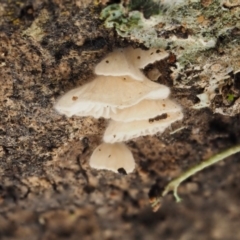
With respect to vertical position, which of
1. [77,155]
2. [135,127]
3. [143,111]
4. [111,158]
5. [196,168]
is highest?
[143,111]

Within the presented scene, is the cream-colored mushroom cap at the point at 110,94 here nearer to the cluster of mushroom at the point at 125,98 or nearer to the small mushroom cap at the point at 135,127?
Answer: the cluster of mushroom at the point at 125,98

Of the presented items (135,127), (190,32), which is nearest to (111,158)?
(135,127)

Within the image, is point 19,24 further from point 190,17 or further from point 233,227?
point 233,227

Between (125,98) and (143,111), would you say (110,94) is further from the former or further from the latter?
(143,111)

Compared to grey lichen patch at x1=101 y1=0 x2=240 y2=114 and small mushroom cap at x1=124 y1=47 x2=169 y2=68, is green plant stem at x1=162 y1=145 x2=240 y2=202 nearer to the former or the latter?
grey lichen patch at x1=101 y1=0 x2=240 y2=114

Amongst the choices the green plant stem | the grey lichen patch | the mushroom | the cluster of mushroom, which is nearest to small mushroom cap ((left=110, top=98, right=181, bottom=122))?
the cluster of mushroom

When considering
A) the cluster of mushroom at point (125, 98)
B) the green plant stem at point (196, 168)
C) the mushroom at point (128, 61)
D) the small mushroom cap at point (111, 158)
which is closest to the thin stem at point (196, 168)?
the green plant stem at point (196, 168)

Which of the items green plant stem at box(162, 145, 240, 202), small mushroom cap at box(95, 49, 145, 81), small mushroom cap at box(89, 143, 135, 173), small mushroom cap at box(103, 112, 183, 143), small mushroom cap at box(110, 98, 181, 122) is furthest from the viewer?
green plant stem at box(162, 145, 240, 202)
